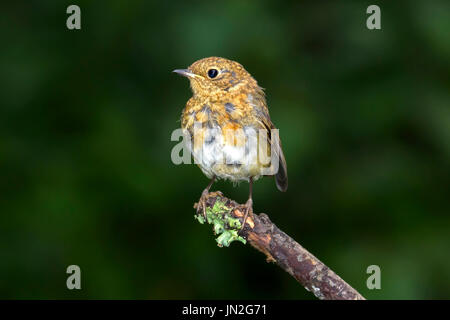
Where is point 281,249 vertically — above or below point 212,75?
below

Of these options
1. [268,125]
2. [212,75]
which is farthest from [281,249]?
[212,75]

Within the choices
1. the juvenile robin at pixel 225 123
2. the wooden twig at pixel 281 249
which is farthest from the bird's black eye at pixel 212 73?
the wooden twig at pixel 281 249

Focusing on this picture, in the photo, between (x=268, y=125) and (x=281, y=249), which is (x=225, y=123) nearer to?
(x=268, y=125)

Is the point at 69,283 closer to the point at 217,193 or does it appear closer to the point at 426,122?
the point at 217,193

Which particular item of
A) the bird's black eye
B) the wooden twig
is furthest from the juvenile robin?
the wooden twig

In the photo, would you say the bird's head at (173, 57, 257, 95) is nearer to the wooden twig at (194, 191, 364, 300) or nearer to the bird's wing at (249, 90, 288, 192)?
the bird's wing at (249, 90, 288, 192)

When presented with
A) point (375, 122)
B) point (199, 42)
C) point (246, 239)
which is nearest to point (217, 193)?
point (246, 239)
